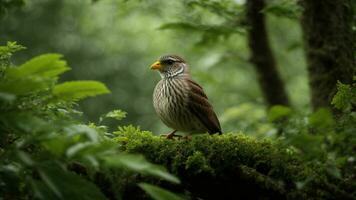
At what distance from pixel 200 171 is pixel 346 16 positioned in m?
2.85

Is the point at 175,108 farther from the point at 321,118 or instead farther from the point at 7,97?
the point at 7,97

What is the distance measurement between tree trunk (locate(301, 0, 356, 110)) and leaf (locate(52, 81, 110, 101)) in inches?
131

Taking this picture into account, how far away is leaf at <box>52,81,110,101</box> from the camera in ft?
7.76

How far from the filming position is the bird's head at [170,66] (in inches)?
258

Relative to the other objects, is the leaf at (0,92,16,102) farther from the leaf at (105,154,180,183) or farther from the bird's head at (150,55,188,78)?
the bird's head at (150,55,188,78)

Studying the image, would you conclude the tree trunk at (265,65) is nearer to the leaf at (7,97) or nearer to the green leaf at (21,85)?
the green leaf at (21,85)

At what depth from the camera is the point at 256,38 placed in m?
7.64

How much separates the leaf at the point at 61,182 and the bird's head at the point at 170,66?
13.8 feet

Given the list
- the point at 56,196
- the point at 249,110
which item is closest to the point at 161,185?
the point at 56,196

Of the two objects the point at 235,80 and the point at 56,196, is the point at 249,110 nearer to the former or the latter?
the point at 235,80

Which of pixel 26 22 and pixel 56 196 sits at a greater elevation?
pixel 26 22

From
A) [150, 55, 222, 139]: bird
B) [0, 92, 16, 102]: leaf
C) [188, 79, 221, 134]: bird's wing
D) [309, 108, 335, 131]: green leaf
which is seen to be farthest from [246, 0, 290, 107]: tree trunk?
[0, 92, 16, 102]: leaf

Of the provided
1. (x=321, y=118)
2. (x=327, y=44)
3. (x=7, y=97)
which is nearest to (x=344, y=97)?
(x=321, y=118)

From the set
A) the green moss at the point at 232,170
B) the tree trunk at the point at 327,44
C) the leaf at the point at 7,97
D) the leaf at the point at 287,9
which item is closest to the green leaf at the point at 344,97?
the green moss at the point at 232,170
